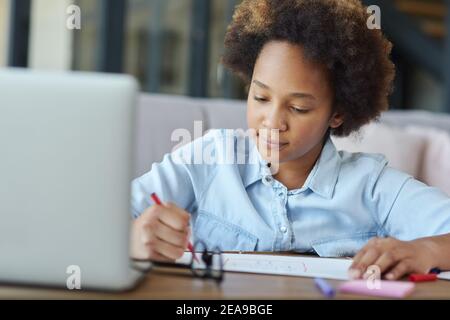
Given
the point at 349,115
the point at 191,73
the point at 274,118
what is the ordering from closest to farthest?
the point at 274,118
the point at 349,115
the point at 191,73

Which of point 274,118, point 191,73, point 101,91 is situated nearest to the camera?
point 101,91

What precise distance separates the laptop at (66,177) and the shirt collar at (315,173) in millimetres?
338

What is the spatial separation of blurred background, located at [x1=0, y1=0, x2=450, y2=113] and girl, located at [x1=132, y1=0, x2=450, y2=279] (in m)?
0.32

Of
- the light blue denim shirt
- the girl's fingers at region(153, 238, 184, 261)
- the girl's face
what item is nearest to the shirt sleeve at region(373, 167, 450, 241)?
the light blue denim shirt

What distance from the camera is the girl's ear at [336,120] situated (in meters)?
0.84

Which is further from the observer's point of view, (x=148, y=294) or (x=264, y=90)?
(x=264, y=90)

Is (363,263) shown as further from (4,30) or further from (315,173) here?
(4,30)

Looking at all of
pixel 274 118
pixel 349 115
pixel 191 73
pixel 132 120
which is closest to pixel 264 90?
pixel 274 118

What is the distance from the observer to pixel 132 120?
19.0 inches

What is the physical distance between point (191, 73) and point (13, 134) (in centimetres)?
137

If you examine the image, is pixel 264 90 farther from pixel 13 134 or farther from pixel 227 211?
pixel 13 134

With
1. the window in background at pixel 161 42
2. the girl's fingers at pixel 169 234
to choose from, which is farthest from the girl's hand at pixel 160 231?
the window in background at pixel 161 42

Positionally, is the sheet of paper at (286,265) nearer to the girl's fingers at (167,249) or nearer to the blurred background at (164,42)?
the girl's fingers at (167,249)
